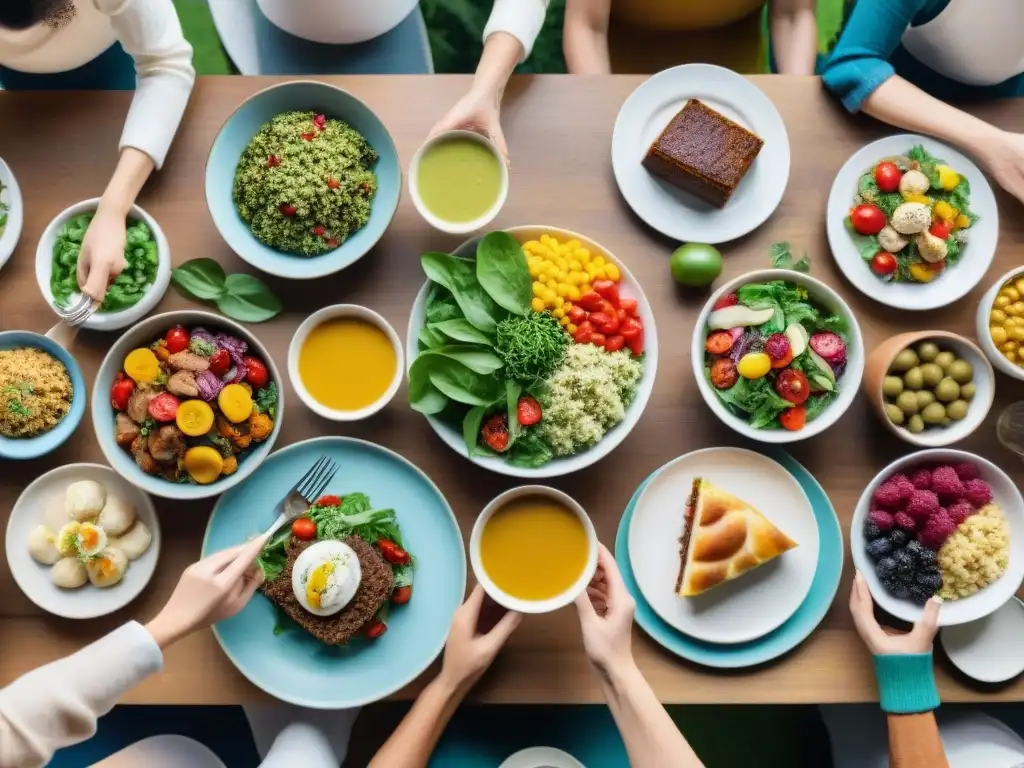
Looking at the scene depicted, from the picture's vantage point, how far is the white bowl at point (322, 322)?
1.66 metres

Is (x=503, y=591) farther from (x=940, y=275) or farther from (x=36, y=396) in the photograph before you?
(x=940, y=275)

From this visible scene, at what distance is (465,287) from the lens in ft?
5.60

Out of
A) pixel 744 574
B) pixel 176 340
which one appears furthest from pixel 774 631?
pixel 176 340

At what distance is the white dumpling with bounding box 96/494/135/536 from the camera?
164 centimetres

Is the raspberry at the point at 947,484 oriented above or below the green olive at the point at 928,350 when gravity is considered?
below

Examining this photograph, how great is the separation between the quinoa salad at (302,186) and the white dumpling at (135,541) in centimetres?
68

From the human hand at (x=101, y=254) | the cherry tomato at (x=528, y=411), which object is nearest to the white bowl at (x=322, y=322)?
the cherry tomato at (x=528, y=411)

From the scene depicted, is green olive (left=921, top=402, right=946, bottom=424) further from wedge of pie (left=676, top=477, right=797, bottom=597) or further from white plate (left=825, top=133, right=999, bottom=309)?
wedge of pie (left=676, top=477, right=797, bottom=597)

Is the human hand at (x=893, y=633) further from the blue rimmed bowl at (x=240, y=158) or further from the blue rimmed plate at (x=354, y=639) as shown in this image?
the blue rimmed bowl at (x=240, y=158)

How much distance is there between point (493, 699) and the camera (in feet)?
5.67

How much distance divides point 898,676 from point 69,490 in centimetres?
181

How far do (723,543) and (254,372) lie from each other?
3.50ft

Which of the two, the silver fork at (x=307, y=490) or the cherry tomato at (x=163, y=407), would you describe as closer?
the cherry tomato at (x=163, y=407)

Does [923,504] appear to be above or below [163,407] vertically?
below
